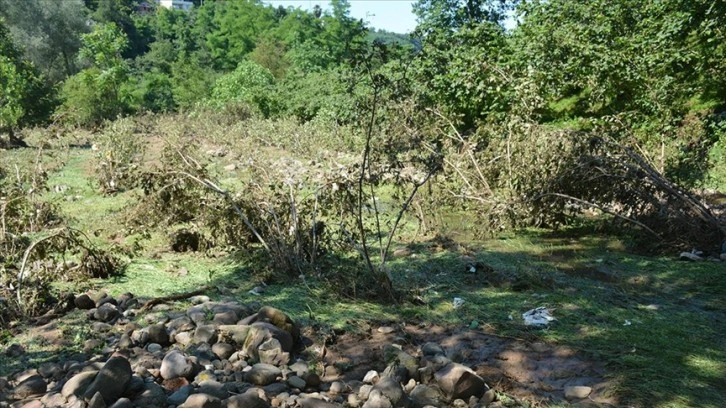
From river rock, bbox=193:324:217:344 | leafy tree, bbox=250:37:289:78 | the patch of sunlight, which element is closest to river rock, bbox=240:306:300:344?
river rock, bbox=193:324:217:344

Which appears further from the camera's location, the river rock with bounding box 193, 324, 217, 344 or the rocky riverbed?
the river rock with bounding box 193, 324, 217, 344

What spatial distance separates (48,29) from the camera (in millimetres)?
31703

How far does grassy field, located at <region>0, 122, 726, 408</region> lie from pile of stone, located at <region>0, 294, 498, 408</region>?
1.29ft

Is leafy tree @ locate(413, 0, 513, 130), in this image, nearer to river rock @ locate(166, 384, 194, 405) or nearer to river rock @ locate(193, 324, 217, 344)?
river rock @ locate(193, 324, 217, 344)

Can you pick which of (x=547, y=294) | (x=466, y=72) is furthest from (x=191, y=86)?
(x=547, y=294)

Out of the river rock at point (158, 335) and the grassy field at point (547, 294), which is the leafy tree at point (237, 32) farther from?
the river rock at point (158, 335)

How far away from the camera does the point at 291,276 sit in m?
5.20

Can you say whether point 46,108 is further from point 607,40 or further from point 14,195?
point 607,40

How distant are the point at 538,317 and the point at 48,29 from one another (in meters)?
34.4

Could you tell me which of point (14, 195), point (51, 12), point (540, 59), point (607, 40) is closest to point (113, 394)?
point (14, 195)

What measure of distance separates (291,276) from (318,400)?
2.26 meters

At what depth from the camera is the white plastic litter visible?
4.10m

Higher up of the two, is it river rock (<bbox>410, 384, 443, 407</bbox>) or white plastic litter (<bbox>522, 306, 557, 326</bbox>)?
white plastic litter (<bbox>522, 306, 557, 326</bbox>)

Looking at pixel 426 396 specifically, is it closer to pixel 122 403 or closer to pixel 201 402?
pixel 201 402
